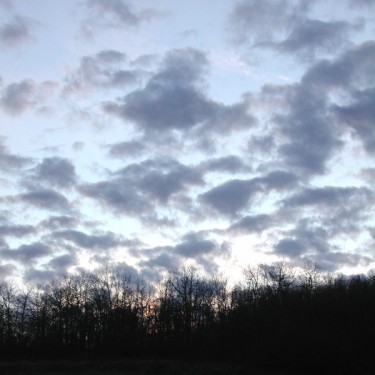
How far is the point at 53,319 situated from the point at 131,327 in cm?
1518

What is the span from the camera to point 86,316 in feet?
284

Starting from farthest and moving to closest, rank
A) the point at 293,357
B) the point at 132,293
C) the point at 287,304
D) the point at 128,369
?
the point at 132,293 → the point at 128,369 → the point at 287,304 → the point at 293,357

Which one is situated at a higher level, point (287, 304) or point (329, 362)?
point (287, 304)

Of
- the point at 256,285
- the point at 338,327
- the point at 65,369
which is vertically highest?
the point at 256,285

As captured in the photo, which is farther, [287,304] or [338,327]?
[287,304]

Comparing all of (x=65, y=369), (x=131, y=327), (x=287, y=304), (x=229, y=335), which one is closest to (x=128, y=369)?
(x=65, y=369)

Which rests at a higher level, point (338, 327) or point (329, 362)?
point (338, 327)

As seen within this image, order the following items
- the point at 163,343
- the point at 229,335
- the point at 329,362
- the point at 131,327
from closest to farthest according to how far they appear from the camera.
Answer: the point at 329,362, the point at 229,335, the point at 163,343, the point at 131,327

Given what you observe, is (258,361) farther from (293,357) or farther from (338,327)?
(338,327)

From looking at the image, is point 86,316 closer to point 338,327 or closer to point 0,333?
point 0,333

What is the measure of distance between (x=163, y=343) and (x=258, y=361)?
37.6 m

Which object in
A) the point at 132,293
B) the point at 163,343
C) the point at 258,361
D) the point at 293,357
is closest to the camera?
the point at 293,357

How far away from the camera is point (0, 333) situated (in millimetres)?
87000

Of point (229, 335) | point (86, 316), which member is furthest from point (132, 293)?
point (229, 335)
